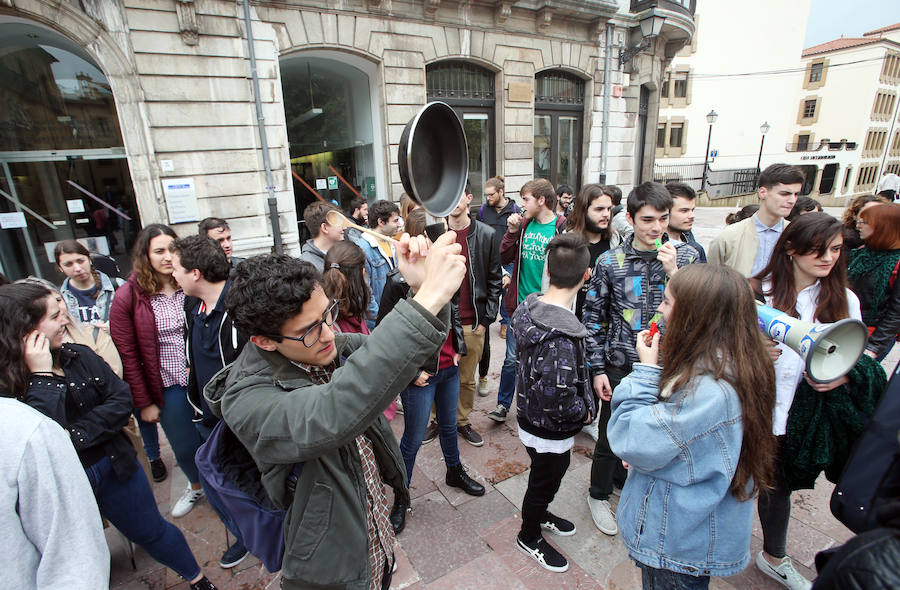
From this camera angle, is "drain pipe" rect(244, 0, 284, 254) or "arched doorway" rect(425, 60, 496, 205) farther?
"arched doorway" rect(425, 60, 496, 205)

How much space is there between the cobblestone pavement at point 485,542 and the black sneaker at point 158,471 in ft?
0.22

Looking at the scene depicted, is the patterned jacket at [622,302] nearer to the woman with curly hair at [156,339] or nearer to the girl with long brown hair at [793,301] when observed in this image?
the girl with long brown hair at [793,301]

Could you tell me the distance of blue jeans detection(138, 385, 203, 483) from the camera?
118 inches

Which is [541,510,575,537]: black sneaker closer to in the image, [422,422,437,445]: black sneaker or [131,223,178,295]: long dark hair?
[422,422,437,445]: black sneaker

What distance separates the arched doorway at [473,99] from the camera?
9.54 m

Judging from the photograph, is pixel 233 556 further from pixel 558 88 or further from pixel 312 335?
pixel 558 88

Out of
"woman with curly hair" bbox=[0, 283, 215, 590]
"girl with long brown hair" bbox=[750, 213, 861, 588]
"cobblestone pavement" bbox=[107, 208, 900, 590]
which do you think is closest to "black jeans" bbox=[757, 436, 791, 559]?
"girl with long brown hair" bbox=[750, 213, 861, 588]

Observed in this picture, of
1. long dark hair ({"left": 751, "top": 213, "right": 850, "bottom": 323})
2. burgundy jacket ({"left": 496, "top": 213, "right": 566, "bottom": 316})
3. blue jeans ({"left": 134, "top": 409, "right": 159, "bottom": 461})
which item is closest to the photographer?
long dark hair ({"left": 751, "top": 213, "right": 850, "bottom": 323})

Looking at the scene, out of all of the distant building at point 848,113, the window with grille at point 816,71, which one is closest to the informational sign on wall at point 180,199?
the distant building at point 848,113

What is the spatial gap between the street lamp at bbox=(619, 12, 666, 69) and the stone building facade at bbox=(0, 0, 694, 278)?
0.64 ft

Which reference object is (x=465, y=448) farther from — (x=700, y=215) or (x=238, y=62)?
(x=700, y=215)

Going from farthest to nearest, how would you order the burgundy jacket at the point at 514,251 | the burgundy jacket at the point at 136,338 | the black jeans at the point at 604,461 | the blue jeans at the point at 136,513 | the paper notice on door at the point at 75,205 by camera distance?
the paper notice on door at the point at 75,205
the burgundy jacket at the point at 514,251
the burgundy jacket at the point at 136,338
the black jeans at the point at 604,461
the blue jeans at the point at 136,513

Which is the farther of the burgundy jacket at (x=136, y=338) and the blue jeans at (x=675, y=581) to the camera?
the burgundy jacket at (x=136, y=338)

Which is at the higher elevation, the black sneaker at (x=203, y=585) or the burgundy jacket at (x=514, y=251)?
the burgundy jacket at (x=514, y=251)
